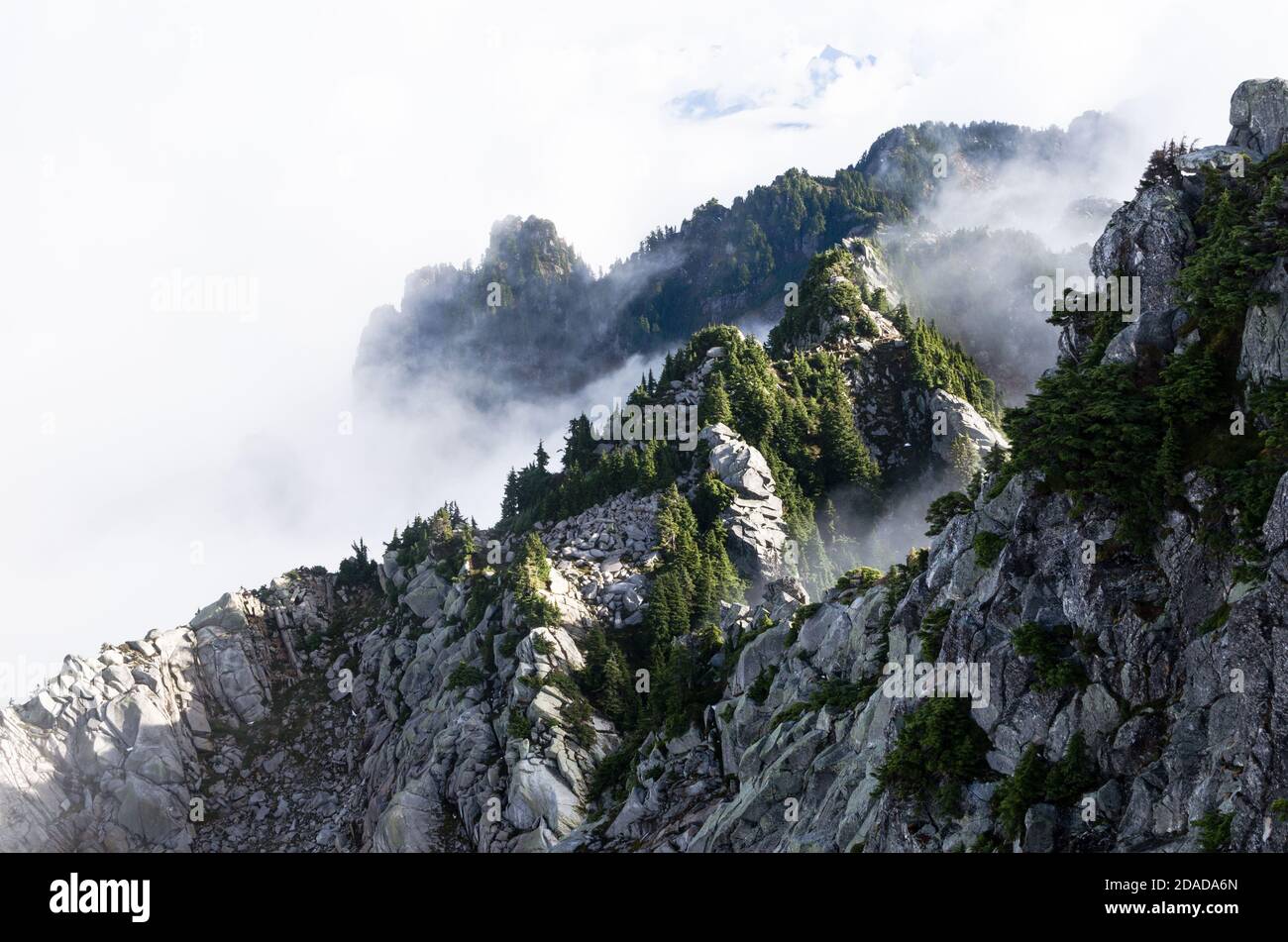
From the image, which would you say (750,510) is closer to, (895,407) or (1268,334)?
(895,407)

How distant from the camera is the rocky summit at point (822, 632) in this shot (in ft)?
102

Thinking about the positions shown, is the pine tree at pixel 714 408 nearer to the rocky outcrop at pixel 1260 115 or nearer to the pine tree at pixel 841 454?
the pine tree at pixel 841 454

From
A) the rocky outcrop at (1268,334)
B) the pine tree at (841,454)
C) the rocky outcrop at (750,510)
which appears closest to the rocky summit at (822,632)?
the rocky outcrop at (1268,334)

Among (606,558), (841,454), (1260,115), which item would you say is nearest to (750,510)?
(841,454)

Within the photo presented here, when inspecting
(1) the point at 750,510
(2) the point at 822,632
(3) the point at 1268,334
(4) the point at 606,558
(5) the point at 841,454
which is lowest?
(4) the point at 606,558

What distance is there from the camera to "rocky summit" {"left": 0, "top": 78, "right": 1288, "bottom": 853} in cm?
3122

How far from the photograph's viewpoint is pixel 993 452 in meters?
52.3

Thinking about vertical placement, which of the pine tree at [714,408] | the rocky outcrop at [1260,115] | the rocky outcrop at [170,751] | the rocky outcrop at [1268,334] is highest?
the rocky outcrop at [1260,115]

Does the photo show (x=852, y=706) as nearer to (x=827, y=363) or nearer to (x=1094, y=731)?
(x=1094, y=731)

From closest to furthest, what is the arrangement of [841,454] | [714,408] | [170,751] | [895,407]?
1. [170,751]
2. [714,408]
3. [841,454]
4. [895,407]

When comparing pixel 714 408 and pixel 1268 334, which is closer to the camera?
pixel 1268 334

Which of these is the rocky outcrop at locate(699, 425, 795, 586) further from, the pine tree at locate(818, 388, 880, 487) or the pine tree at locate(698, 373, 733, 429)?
the pine tree at locate(818, 388, 880, 487)

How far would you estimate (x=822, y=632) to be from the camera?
56250 millimetres

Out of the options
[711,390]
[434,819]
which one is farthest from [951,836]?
[711,390]
